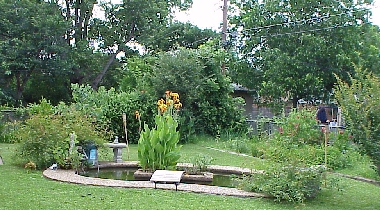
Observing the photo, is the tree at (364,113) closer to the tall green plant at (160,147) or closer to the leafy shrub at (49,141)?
the tall green plant at (160,147)

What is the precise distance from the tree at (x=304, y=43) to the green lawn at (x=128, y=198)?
14.7 metres

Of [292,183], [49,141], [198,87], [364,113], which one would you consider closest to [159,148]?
[49,141]

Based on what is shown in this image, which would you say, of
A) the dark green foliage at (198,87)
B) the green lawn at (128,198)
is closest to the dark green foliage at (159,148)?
the green lawn at (128,198)

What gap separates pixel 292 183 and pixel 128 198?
2.51 meters

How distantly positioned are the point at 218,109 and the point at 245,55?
28.2 ft

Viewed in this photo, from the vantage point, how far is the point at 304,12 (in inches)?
907

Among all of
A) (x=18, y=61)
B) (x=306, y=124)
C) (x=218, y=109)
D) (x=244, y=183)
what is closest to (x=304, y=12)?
(x=218, y=109)

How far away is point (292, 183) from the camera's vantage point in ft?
22.2

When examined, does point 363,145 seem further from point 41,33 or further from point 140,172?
point 41,33

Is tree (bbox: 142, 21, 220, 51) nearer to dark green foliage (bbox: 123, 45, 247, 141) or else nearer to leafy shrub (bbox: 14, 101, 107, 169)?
dark green foliage (bbox: 123, 45, 247, 141)

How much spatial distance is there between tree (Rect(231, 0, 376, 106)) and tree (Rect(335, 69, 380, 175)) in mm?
15580

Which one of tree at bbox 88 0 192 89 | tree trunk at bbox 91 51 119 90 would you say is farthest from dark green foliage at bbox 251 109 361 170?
tree at bbox 88 0 192 89

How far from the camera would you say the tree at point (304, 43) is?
22.0 metres

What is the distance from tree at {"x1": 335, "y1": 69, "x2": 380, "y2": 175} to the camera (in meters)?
6.33
